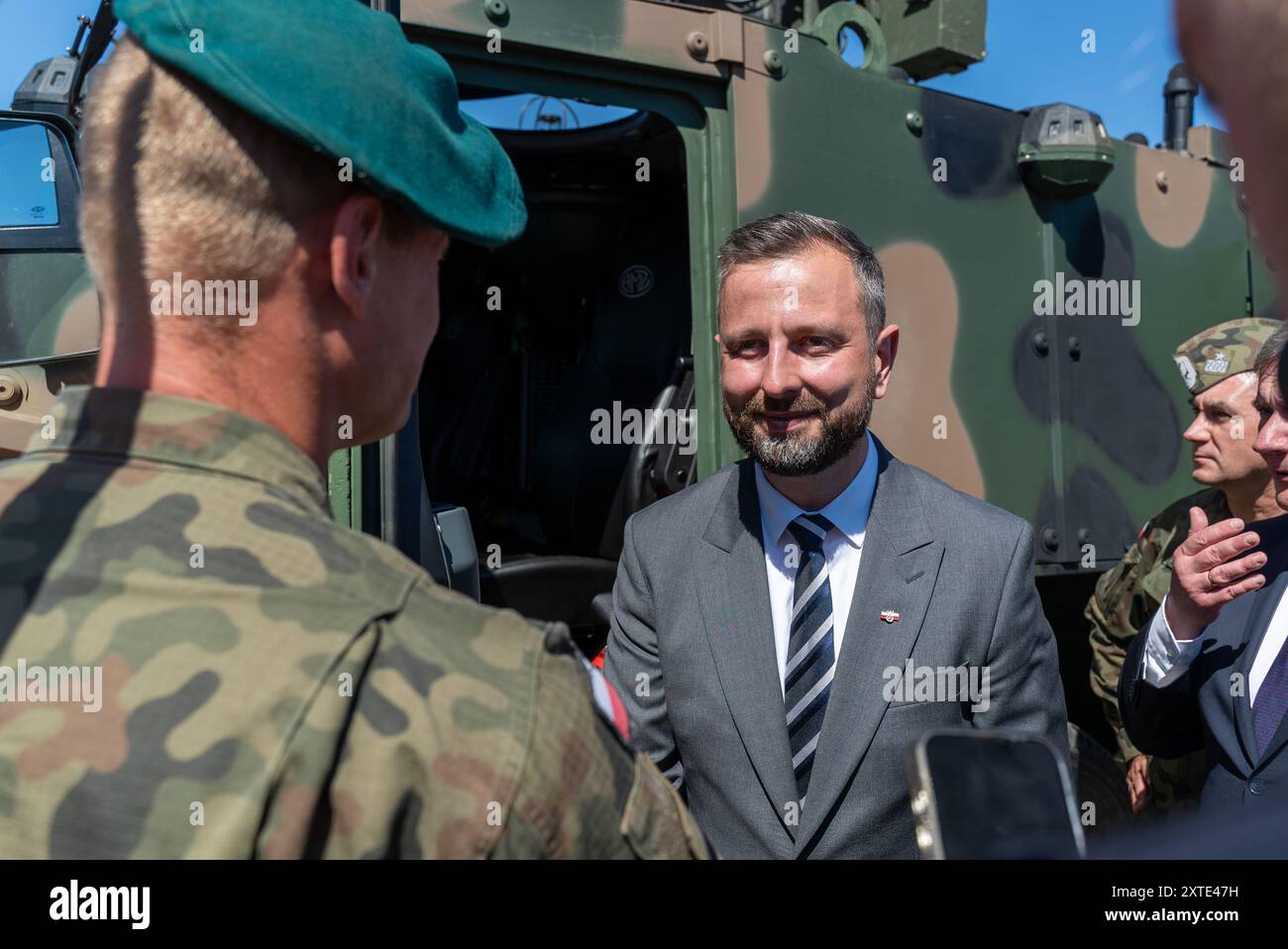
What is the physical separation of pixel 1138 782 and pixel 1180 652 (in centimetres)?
114

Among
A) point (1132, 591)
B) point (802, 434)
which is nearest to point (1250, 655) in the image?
point (802, 434)

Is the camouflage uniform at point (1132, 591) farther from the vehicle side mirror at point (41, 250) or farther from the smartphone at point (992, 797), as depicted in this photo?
the smartphone at point (992, 797)

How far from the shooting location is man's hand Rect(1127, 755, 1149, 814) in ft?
10.3

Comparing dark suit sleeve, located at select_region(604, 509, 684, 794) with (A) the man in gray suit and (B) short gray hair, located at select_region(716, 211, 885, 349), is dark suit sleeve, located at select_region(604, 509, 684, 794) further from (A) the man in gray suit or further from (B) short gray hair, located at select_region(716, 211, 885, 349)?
(B) short gray hair, located at select_region(716, 211, 885, 349)

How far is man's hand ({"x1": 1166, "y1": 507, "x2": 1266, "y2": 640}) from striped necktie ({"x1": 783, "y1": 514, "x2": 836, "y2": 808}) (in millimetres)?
627

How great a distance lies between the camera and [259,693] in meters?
0.77

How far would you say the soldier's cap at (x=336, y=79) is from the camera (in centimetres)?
91

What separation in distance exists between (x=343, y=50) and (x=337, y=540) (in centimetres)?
36

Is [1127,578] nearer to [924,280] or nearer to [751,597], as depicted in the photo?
[924,280]

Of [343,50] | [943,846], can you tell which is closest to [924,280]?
[343,50]

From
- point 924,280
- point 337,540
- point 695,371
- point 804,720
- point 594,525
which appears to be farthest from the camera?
point 594,525

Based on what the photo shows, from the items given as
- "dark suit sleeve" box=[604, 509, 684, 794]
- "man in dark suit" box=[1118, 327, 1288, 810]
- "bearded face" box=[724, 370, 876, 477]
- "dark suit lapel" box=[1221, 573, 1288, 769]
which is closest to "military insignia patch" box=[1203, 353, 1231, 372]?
"man in dark suit" box=[1118, 327, 1288, 810]

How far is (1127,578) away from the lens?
136 inches

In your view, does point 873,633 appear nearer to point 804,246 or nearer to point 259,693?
point 804,246
